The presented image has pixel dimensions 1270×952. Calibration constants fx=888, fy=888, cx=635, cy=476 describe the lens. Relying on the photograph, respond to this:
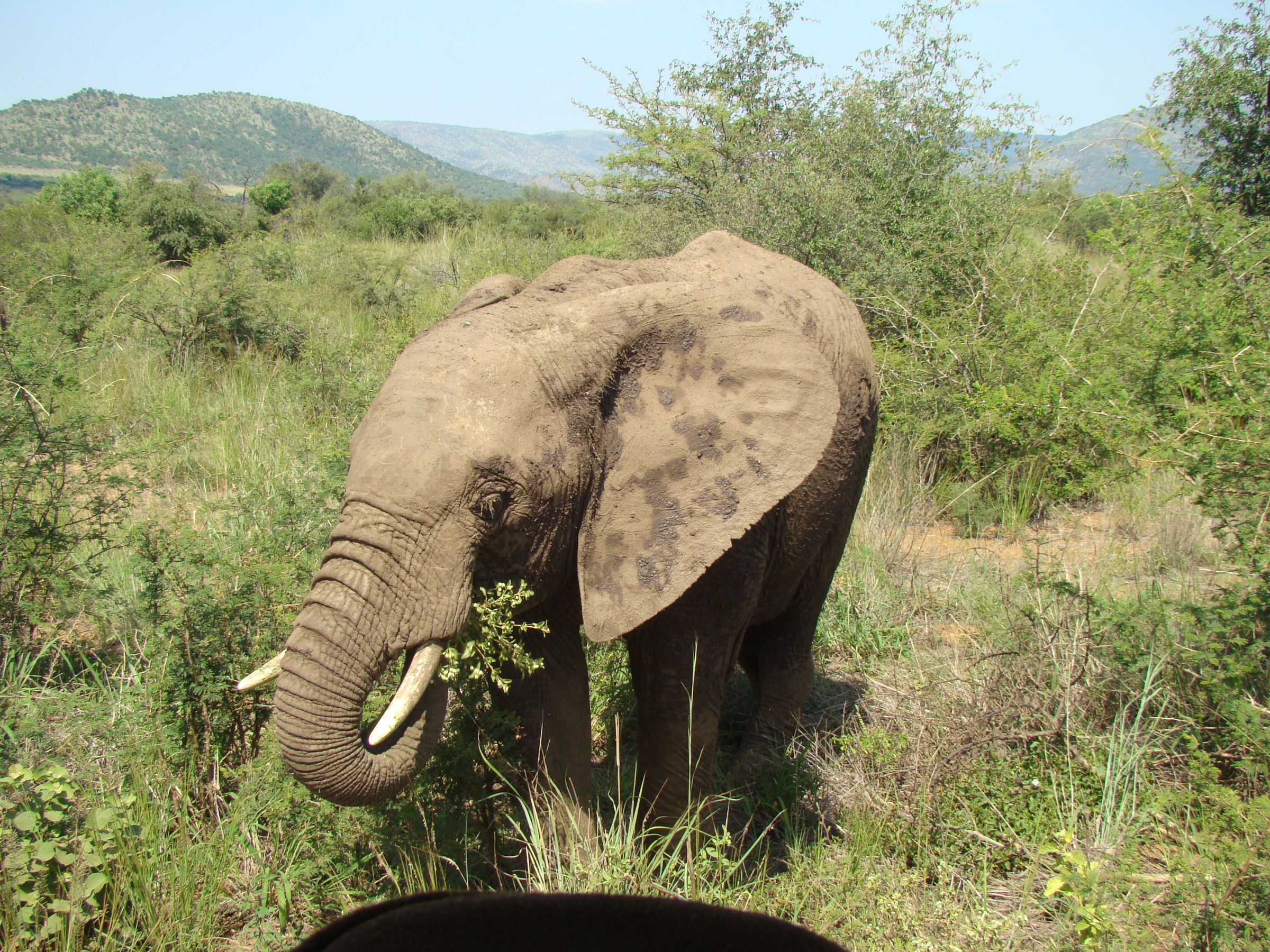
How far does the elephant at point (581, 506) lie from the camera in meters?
2.37

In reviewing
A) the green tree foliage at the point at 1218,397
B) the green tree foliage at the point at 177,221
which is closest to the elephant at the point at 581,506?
the green tree foliage at the point at 1218,397

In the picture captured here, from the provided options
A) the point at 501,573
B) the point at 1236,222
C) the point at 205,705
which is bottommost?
the point at 205,705

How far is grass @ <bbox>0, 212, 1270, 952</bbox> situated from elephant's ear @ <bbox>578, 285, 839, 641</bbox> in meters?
0.65

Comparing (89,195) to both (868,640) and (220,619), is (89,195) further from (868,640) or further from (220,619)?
(868,640)

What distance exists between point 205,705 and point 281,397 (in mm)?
5001

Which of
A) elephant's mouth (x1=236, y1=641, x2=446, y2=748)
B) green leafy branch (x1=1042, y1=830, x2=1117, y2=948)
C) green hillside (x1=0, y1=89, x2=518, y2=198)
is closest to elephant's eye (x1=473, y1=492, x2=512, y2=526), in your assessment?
elephant's mouth (x1=236, y1=641, x2=446, y2=748)

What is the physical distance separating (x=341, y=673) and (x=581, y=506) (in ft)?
3.03

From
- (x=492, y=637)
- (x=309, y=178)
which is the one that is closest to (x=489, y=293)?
(x=492, y=637)

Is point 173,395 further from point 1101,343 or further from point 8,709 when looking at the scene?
point 1101,343

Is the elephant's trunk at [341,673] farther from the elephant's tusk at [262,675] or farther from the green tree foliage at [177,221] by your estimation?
the green tree foliage at [177,221]

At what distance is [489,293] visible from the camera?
317 centimetres

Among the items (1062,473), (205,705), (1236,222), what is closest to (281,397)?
(205,705)

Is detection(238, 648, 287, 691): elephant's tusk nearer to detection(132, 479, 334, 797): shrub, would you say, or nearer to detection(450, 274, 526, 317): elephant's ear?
detection(132, 479, 334, 797): shrub

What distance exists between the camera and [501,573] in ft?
8.91
